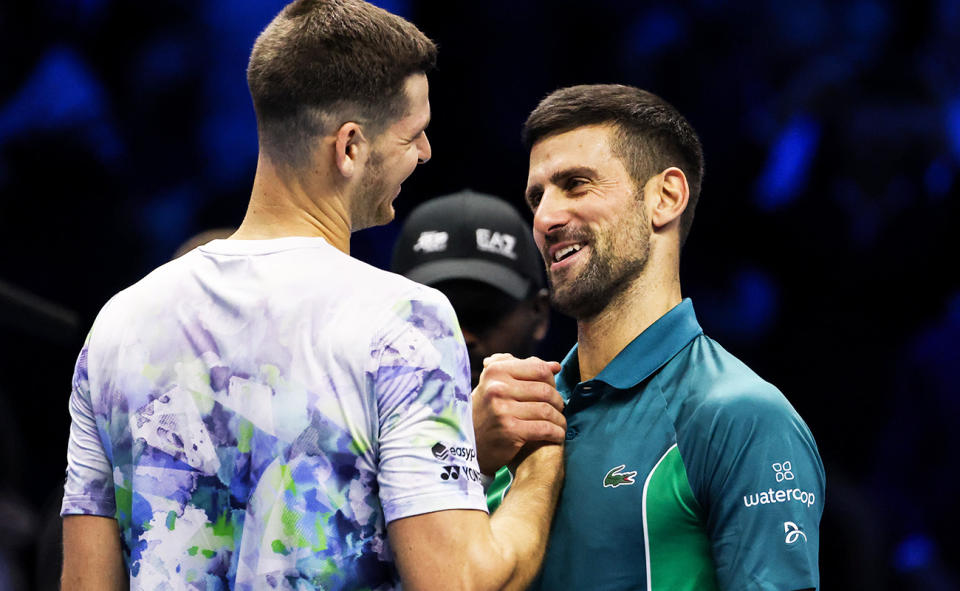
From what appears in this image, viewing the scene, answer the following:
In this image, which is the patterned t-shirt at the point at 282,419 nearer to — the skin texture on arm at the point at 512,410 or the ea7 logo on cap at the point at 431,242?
the skin texture on arm at the point at 512,410

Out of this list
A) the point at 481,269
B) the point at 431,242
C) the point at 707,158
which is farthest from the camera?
the point at 707,158

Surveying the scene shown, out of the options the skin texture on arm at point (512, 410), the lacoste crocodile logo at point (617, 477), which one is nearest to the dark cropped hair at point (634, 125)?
the skin texture on arm at point (512, 410)

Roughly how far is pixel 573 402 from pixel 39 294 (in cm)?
303

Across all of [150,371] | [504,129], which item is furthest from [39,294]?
[150,371]

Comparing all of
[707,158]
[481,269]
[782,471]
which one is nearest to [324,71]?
[782,471]

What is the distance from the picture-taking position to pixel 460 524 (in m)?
1.48

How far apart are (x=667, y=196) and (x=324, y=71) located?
31.0 inches

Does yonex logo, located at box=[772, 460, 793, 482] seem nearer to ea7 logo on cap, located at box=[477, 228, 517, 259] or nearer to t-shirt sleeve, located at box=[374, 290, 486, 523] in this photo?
t-shirt sleeve, located at box=[374, 290, 486, 523]

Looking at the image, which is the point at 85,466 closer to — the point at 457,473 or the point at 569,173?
the point at 457,473

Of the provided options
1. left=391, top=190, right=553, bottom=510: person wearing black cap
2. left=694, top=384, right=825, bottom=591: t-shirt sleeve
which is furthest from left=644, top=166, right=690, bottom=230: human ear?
left=391, top=190, right=553, bottom=510: person wearing black cap

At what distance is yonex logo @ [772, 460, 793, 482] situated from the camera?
1.73 metres

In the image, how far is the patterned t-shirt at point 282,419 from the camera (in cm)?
147

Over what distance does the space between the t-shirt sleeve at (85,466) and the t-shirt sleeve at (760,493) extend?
88cm

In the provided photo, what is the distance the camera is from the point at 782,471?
1733mm
